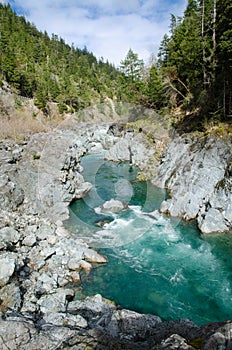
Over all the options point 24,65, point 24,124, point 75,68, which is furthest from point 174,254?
point 75,68

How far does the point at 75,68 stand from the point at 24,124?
5002 cm

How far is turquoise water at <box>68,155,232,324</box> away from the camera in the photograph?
9.36m

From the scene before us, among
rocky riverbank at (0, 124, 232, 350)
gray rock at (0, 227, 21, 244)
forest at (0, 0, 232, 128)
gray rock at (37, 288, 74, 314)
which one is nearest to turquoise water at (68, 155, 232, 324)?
rocky riverbank at (0, 124, 232, 350)

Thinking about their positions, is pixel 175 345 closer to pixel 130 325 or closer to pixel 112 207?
pixel 130 325

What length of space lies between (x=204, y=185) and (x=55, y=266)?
34.1 feet

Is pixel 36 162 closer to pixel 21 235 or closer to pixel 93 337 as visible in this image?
pixel 21 235

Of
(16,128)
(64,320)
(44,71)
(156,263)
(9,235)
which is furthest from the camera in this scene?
(44,71)

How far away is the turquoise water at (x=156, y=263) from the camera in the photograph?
936cm

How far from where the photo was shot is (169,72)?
28859mm

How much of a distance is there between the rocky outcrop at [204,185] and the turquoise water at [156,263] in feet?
2.63

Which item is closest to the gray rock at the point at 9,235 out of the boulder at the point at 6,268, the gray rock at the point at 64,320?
the boulder at the point at 6,268

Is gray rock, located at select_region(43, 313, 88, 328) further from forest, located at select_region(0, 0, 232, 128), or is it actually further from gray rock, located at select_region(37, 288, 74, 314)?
forest, located at select_region(0, 0, 232, 128)

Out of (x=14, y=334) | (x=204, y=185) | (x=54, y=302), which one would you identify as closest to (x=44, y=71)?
(x=204, y=185)

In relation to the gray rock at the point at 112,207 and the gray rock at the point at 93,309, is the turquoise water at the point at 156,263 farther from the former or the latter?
the gray rock at the point at 93,309
